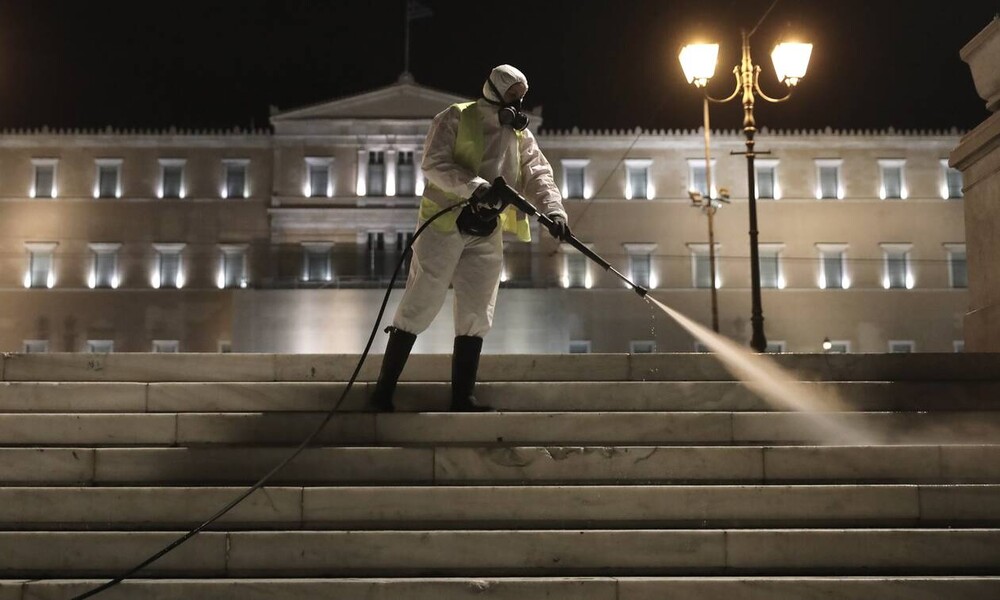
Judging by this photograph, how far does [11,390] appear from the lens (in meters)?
6.36

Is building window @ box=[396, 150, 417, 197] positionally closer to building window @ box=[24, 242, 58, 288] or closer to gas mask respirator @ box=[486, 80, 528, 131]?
building window @ box=[24, 242, 58, 288]

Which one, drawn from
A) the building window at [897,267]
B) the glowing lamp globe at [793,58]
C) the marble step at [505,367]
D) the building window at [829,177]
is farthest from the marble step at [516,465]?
the building window at [829,177]

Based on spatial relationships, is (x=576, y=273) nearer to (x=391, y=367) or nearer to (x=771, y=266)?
(x=771, y=266)

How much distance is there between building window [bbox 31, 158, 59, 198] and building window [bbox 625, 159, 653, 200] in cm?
2241

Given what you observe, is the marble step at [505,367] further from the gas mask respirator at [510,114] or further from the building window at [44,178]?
the building window at [44,178]

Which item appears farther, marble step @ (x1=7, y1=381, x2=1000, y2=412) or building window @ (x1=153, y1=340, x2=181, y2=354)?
building window @ (x1=153, y1=340, x2=181, y2=354)

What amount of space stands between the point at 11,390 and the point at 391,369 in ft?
7.64

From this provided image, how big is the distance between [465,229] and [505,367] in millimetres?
1146

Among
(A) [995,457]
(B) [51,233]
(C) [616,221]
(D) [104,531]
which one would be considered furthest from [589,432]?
(B) [51,233]

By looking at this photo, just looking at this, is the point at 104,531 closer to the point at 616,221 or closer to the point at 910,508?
the point at 910,508

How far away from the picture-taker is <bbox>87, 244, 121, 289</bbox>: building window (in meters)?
40.8

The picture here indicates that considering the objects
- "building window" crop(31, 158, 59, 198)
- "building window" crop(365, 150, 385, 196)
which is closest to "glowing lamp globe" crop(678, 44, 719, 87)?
"building window" crop(365, 150, 385, 196)

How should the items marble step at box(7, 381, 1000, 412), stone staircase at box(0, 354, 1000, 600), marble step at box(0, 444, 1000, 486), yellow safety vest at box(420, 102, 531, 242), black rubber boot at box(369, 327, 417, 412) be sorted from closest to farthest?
1. stone staircase at box(0, 354, 1000, 600)
2. marble step at box(0, 444, 1000, 486)
3. black rubber boot at box(369, 327, 417, 412)
4. yellow safety vest at box(420, 102, 531, 242)
5. marble step at box(7, 381, 1000, 412)

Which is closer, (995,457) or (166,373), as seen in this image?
(995,457)
